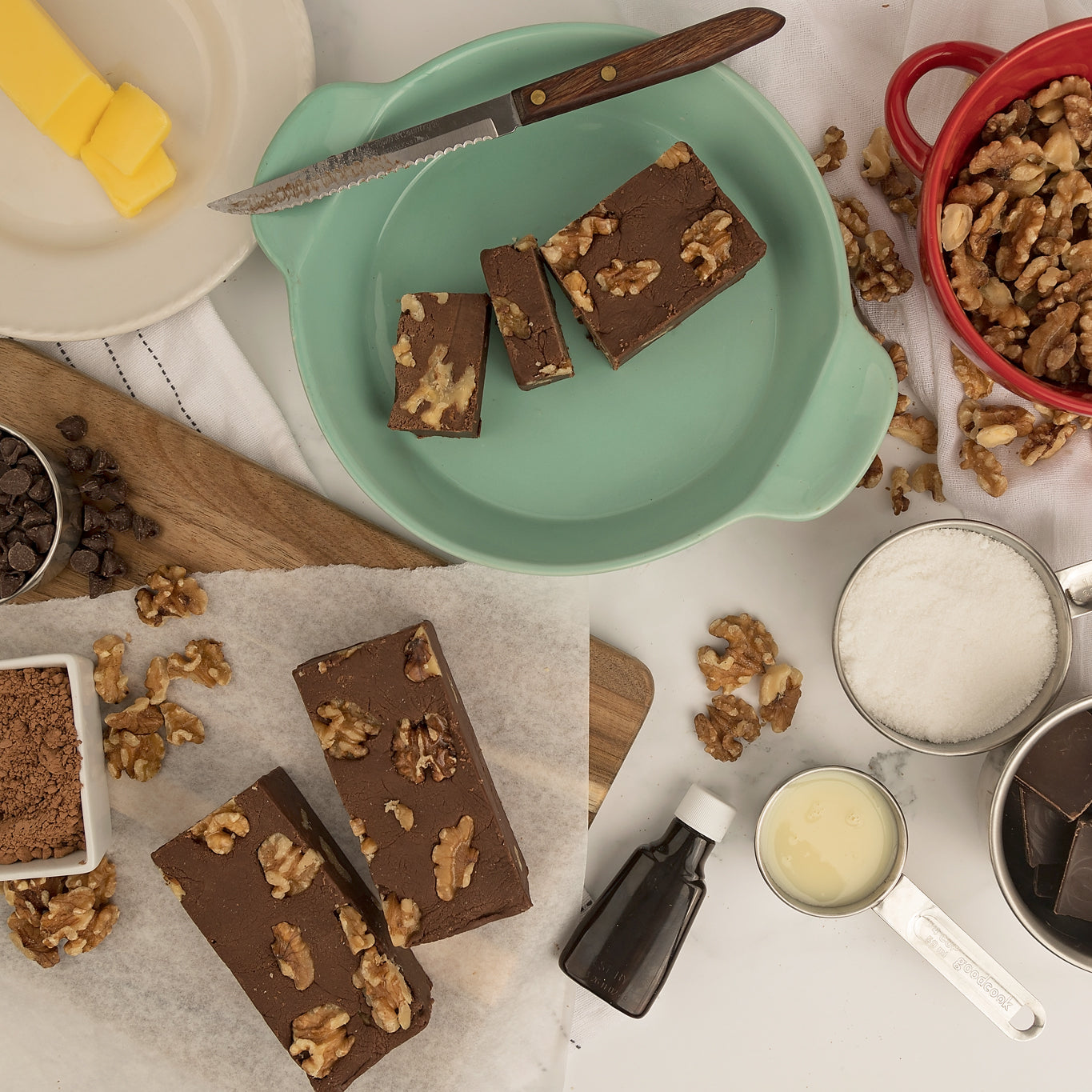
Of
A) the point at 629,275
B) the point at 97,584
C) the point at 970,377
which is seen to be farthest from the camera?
the point at 97,584

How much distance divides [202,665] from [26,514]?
45 centimetres

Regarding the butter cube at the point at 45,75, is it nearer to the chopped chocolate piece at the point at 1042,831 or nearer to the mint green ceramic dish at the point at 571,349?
the mint green ceramic dish at the point at 571,349

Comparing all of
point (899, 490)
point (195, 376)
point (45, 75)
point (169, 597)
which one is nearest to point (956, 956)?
point (899, 490)

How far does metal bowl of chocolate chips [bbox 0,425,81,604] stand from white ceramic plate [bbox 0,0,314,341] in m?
0.24

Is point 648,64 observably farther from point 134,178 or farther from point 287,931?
point 287,931

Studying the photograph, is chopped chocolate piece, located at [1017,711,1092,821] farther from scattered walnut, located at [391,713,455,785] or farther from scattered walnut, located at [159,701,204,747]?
scattered walnut, located at [159,701,204,747]

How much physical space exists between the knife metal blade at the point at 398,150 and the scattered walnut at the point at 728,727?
4.02ft

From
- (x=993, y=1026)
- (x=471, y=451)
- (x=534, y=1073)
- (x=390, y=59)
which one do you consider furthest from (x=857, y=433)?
(x=534, y=1073)

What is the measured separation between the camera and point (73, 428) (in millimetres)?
1706

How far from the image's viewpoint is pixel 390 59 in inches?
69.1

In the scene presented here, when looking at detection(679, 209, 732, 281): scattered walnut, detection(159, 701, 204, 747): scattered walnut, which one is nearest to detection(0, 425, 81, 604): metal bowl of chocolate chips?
detection(159, 701, 204, 747): scattered walnut

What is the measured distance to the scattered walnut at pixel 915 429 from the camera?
173 centimetres

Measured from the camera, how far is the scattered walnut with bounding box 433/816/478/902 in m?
1.65

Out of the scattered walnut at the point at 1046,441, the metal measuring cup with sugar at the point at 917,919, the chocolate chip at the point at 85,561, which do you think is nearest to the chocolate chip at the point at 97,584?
the chocolate chip at the point at 85,561
